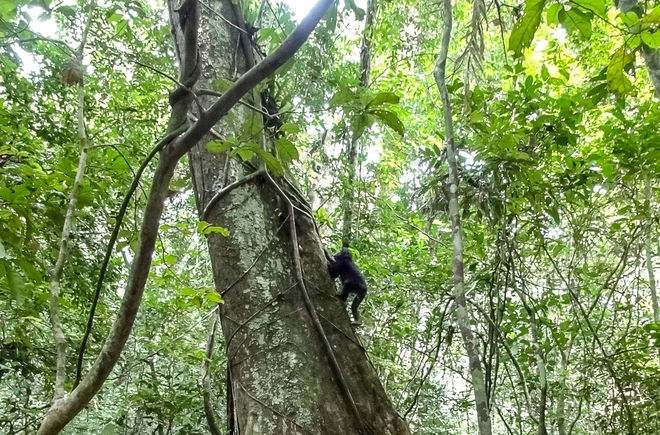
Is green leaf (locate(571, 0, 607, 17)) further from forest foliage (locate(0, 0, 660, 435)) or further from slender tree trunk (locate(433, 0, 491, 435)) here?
slender tree trunk (locate(433, 0, 491, 435))

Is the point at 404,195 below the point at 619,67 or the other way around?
the other way around

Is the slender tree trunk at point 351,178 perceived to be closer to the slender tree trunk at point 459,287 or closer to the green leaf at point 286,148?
the slender tree trunk at point 459,287

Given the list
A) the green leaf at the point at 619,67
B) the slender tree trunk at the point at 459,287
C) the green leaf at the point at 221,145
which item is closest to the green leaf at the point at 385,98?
the green leaf at the point at 221,145

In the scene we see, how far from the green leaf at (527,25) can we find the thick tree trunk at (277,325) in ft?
2.77

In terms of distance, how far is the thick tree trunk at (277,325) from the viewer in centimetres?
158

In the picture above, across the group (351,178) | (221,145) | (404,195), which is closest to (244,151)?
(221,145)

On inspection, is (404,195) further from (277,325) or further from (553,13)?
(553,13)

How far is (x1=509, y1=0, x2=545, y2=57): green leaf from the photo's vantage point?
2.73 ft

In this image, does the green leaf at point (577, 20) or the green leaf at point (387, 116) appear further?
the green leaf at point (387, 116)

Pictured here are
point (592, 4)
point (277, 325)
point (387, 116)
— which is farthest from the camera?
point (277, 325)

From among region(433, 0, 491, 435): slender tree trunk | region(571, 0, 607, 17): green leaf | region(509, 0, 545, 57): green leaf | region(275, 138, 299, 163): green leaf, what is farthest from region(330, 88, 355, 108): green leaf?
region(433, 0, 491, 435): slender tree trunk

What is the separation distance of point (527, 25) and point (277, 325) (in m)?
1.20

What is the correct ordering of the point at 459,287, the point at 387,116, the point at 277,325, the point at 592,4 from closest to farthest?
Result: the point at 592,4 < the point at 387,116 < the point at 277,325 < the point at 459,287

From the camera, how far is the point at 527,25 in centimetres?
87
